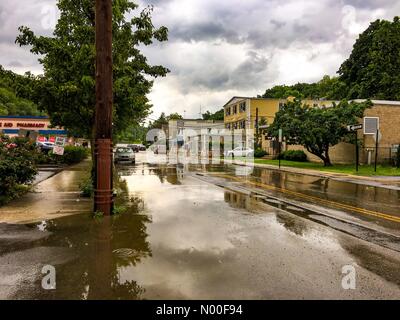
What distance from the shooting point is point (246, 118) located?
2367 inches

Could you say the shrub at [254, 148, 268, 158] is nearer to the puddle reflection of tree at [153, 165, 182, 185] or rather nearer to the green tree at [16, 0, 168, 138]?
the puddle reflection of tree at [153, 165, 182, 185]

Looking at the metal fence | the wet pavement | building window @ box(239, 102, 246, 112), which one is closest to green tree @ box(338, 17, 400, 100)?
building window @ box(239, 102, 246, 112)

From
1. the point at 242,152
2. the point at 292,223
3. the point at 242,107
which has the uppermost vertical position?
the point at 242,107

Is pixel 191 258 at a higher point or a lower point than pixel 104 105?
lower

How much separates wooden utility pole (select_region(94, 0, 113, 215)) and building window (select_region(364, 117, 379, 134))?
991 inches

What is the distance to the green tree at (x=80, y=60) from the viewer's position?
11.3m

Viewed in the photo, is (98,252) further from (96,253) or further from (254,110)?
(254,110)

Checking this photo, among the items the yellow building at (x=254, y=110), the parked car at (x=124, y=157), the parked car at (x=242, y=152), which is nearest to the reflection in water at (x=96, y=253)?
the parked car at (x=124, y=157)

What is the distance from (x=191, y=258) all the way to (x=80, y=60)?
8436 mm

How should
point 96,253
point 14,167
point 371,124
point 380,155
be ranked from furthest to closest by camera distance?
point 380,155 < point 371,124 < point 14,167 < point 96,253

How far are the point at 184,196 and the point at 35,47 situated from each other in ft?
22.7

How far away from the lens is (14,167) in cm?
1084

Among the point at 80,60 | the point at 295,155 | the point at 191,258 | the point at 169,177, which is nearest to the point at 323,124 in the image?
the point at 295,155
